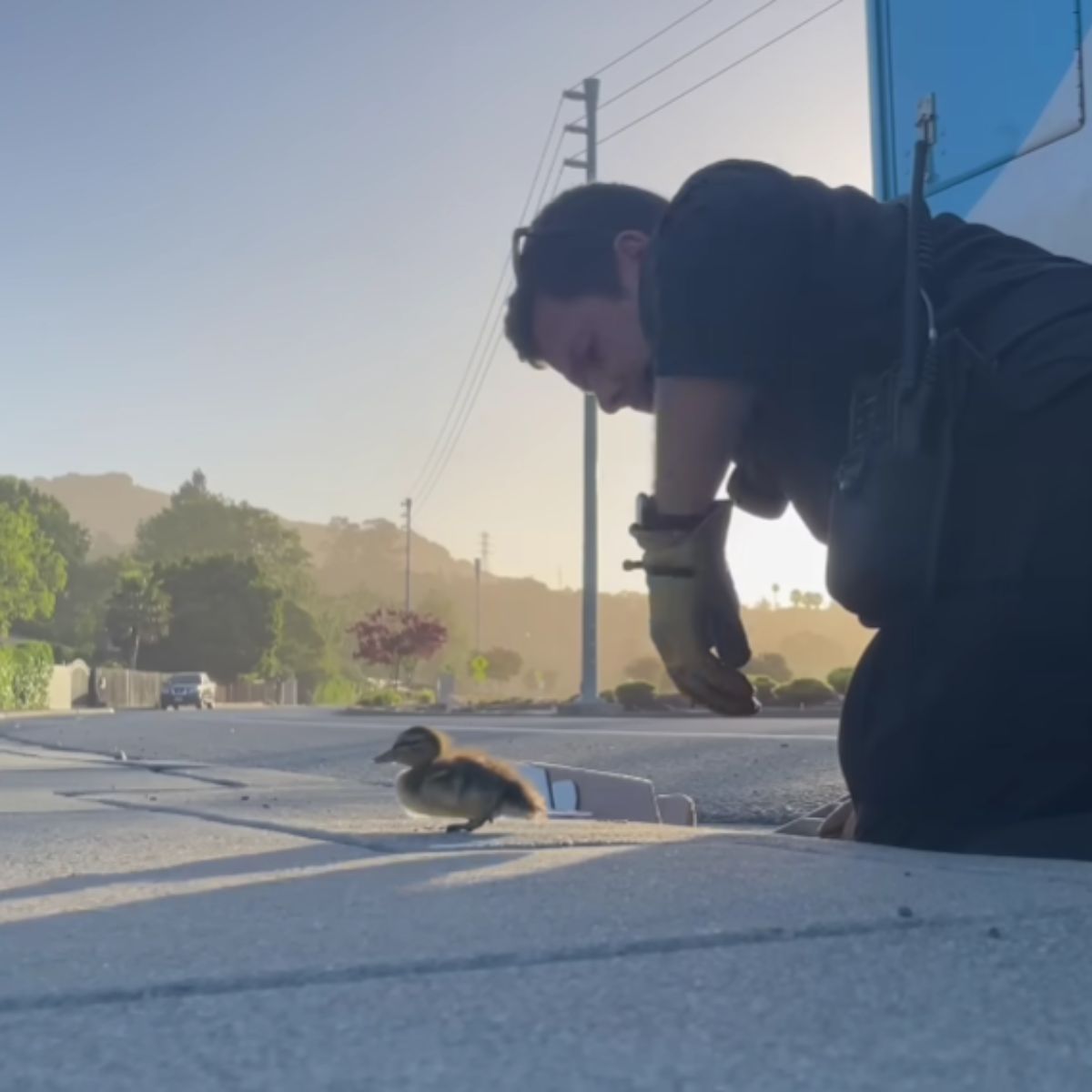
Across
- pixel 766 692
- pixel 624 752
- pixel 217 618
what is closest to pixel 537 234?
pixel 624 752

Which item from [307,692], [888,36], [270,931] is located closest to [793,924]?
[270,931]

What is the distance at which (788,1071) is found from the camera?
97 cm

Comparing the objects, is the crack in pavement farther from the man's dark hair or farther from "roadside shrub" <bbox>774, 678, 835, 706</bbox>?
"roadside shrub" <bbox>774, 678, 835, 706</bbox>

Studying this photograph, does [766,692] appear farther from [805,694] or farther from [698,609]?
[698,609]

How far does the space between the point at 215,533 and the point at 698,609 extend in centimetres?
11975

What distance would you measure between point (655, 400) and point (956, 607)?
582mm

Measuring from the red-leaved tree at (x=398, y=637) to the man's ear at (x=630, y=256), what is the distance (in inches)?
1748

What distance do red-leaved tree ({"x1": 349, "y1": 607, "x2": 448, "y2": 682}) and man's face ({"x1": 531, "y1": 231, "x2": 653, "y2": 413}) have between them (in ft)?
145

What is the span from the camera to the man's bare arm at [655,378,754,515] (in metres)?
2.33

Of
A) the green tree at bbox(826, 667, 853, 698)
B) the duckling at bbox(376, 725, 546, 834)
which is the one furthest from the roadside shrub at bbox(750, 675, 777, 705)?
the duckling at bbox(376, 725, 546, 834)

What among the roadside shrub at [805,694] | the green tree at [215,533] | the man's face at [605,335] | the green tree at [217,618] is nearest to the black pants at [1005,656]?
the man's face at [605,335]

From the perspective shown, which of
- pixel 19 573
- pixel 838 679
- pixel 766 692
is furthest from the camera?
pixel 19 573

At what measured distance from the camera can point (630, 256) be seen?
108 inches

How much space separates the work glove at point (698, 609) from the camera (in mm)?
2416
